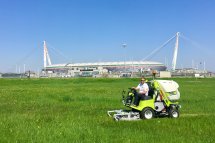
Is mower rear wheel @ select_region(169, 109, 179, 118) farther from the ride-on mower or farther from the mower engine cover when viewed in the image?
the mower engine cover

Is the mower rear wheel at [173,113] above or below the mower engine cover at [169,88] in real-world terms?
below

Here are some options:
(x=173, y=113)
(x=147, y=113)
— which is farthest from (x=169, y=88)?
(x=147, y=113)

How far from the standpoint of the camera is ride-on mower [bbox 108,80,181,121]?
56.4ft

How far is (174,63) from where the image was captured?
131 meters

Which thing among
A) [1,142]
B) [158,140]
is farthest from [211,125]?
[1,142]

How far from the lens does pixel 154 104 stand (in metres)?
17.7

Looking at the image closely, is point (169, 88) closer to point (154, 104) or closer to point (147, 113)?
point (154, 104)

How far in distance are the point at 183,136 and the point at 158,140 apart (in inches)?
49.2

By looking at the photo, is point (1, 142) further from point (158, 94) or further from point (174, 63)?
point (174, 63)

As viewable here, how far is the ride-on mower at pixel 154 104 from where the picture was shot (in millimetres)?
17188

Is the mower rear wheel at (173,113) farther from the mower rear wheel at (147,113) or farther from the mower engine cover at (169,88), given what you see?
the mower rear wheel at (147,113)

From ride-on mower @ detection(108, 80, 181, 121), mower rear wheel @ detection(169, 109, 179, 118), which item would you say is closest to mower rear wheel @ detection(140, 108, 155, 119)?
ride-on mower @ detection(108, 80, 181, 121)

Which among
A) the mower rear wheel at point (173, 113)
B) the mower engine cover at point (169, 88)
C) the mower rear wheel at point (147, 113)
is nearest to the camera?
the mower rear wheel at point (147, 113)

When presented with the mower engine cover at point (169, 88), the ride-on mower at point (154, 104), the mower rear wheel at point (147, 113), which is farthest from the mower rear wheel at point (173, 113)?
the mower rear wheel at point (147, 113)
